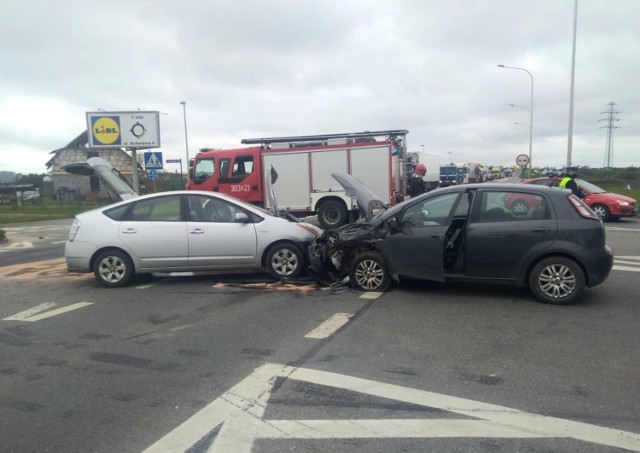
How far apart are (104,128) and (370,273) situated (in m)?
22.6

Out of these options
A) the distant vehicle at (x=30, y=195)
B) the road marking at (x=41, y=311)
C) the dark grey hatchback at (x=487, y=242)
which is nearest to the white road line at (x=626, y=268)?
the dark grey hatchback at (x=487, y=242)

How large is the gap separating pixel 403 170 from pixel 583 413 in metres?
14.9

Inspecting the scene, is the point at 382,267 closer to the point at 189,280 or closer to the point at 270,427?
the point at 189,280

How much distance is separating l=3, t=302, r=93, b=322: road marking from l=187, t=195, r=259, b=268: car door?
1.75m

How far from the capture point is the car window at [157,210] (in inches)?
331

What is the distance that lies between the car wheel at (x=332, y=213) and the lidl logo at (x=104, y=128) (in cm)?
1482

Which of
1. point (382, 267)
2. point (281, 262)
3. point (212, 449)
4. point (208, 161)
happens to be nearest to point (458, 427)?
point (212, 449)

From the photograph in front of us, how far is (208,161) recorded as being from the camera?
17.3 metres

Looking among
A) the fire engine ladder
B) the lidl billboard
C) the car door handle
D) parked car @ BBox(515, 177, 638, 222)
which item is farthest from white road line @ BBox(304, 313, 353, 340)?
the lidl billboard

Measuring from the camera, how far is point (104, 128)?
26.3 metres

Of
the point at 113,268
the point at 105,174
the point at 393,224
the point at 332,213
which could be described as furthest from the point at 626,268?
the point at 105,174

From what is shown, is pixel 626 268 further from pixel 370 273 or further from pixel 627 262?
pixel 370 273

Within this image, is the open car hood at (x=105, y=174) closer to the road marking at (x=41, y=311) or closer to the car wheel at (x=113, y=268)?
the car wheel at (x=113, y=268)

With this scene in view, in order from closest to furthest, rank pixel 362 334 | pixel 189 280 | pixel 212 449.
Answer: pixel 212 449 < pixel 362 334 < pixel 189 280
